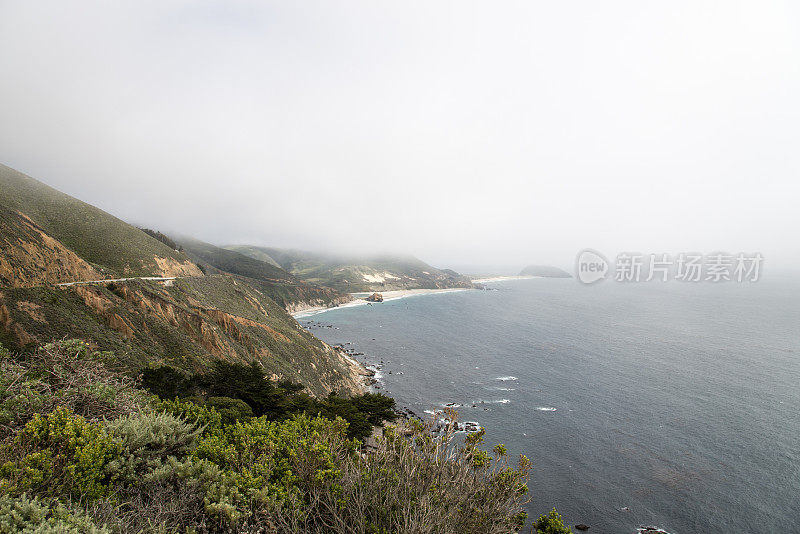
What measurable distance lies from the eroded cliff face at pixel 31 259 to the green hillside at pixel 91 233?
246 inches

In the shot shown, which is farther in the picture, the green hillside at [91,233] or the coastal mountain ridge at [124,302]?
the green hillside at [91,233]

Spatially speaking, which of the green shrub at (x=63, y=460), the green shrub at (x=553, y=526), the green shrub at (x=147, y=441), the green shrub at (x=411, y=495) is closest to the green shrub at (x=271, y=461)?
the green shrub at (x=411, y=495)

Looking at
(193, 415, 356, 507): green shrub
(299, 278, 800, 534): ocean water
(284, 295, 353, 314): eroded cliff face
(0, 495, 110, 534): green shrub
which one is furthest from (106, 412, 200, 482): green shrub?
(284, 295, 353, 314): eroded cliff face

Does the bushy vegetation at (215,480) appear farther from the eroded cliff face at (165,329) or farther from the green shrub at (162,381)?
the eroded cliff face at (165,329)

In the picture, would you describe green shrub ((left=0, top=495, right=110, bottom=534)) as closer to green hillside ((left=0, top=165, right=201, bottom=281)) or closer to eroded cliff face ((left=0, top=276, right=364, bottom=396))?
eroded cliff face ((left=0, top=276, right=364, bottom=396))

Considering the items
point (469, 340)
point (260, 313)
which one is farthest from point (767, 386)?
point (260, 313)

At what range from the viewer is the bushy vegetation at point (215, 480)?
9328 millimetres

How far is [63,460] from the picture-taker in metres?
10.3

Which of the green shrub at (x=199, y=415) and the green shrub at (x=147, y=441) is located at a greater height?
the green shrub at (x=147, y=441)

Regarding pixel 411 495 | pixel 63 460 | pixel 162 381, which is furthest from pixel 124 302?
pixel 411 495

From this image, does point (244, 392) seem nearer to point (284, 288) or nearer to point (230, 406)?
point (230, 406)

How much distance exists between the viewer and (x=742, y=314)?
13612 cm

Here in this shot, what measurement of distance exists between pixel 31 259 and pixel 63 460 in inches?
1629

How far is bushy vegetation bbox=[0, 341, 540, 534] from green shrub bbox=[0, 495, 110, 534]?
0.03 m
